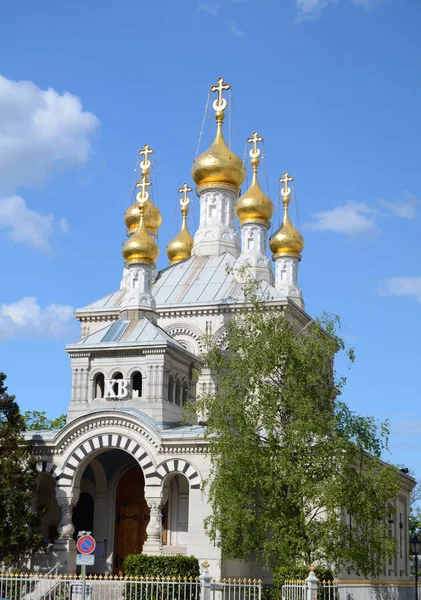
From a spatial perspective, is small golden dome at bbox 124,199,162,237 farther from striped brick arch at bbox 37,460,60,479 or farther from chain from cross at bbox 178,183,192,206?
striped brick arch at bbox 37,460,60,479

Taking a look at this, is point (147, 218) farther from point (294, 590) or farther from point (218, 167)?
point (294, 590)

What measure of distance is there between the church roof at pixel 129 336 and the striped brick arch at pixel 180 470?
4.07 metres

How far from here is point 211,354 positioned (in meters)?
26.5

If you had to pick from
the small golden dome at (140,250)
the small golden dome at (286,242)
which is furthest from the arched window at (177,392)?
the small golden dome at (286,242)

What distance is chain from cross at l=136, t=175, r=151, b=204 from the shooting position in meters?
38.7

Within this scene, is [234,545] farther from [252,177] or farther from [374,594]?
[252,177]

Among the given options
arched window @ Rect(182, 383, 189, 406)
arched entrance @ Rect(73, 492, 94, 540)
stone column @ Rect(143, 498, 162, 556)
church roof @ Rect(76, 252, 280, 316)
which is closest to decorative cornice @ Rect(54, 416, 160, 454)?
stone column @ Rect(143, 498, 162, 556)

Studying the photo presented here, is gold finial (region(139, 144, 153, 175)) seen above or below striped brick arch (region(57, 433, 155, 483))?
above

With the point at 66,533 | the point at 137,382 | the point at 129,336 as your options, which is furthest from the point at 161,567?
the point at 129,336

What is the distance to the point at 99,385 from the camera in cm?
3303

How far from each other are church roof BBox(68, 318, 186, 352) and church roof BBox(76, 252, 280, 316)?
4.38 metres

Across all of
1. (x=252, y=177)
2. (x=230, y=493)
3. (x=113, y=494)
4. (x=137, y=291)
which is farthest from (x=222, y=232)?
(x=230, y=493)

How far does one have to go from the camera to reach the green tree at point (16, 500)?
28969 millimetres

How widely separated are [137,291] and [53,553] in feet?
30.7
